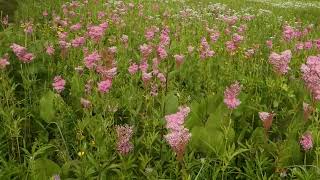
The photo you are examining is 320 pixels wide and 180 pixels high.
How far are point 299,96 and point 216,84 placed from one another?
1.04 m

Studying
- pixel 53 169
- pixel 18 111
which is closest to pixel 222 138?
pixel 53 169

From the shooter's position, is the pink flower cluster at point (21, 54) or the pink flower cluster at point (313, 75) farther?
the pink flower cluster at point (21, 54)

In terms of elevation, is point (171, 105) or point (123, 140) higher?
point (123, 140)

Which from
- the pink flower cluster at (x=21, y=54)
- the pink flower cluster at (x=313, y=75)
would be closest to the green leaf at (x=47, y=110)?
the pink flower cluster at (x=21, y=54)

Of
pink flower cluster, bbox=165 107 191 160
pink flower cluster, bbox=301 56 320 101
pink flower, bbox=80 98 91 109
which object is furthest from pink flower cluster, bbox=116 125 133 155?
pink flower cluster, bbox=301 56 320 101

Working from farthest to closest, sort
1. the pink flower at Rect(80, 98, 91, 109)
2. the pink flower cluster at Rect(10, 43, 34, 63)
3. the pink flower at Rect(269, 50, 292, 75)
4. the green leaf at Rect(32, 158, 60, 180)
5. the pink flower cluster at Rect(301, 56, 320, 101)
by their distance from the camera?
the pink flower cluster at Rect(10, 43, 34, 63) < the pink flower at Rect(269, 50, 292, 75) < the pink flower at Rect(80, 98, 91, 109) < the pink flower cluster at Rect(301, 56, 320, 101) < the green leaf at Rect(32, 158, 60, 180)

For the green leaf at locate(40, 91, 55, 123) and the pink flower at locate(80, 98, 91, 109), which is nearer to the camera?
the pink flower at locate(80, 98, 91, 109)

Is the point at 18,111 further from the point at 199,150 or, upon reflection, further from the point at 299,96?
the point at 299,96

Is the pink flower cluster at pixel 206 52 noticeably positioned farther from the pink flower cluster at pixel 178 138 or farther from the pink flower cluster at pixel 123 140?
the pink flower cluster at pixel 178 138

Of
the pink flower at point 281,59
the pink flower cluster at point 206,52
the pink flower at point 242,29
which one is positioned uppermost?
the pink flower at point 281,59

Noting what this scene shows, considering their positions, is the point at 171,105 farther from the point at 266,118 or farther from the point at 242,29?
the point at 242,29

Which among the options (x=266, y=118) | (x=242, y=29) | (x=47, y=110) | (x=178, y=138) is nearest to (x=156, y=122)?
(x=266, y=118)

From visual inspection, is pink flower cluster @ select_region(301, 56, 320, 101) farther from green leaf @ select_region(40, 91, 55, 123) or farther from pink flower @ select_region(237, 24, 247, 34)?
pink flower @ select_region(237, 24, 247, 34)

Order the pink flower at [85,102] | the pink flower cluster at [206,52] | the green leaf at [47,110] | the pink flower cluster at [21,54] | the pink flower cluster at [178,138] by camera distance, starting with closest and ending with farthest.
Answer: the pink flower cluster at [178,138], the pink flower at [85,102], the green leaf at [47,110], the pink flower cluster at [21,54], the pink flower cluster at [206,52]
